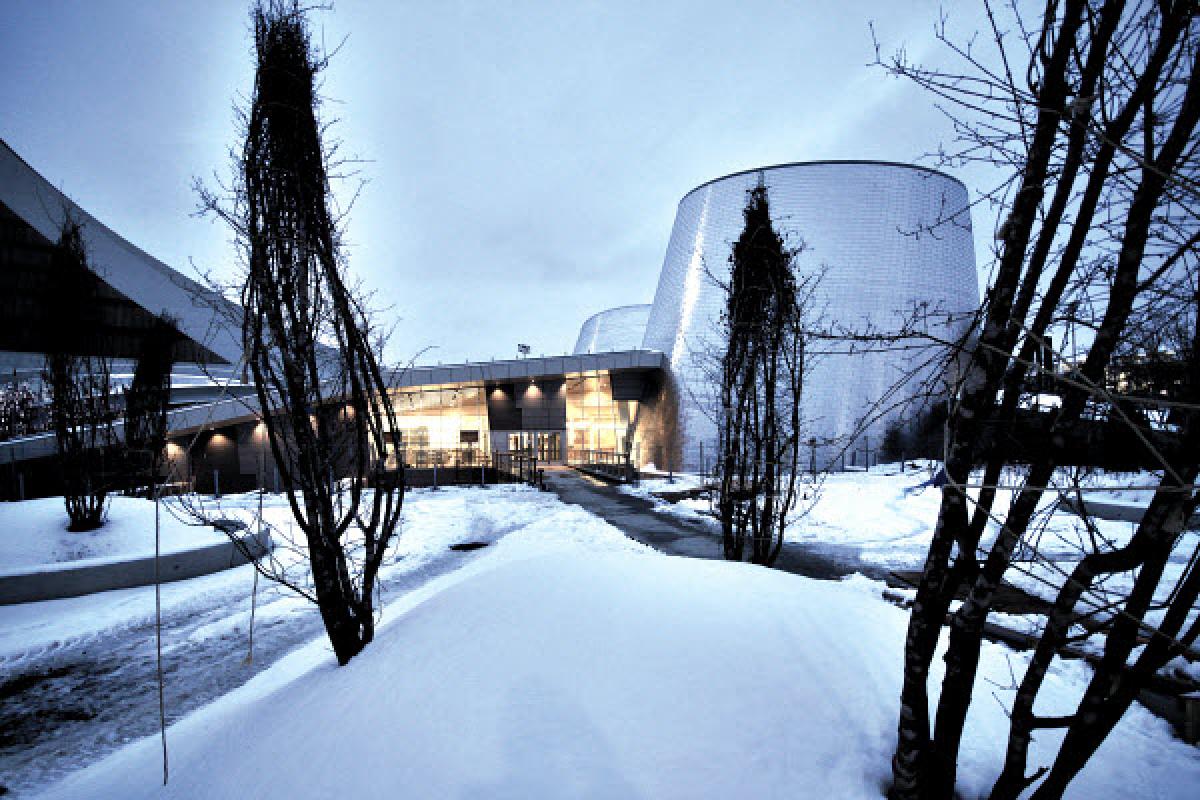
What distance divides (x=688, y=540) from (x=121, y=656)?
24.3 feet

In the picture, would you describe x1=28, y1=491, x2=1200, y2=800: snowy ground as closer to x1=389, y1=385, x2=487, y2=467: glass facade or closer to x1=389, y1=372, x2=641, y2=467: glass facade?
x1=389, y1=372, x2=641, y2=467: glass facade

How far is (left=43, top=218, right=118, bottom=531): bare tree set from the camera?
783cm

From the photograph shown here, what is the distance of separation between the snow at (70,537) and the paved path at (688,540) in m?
6.89

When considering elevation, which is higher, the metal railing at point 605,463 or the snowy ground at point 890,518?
the snowy ground at point 890,518

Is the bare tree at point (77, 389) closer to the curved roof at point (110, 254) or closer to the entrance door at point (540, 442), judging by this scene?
the curved roof at point (110, 254)

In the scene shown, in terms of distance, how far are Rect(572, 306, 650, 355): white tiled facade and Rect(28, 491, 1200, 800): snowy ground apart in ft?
137

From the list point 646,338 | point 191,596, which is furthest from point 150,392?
point 646,338

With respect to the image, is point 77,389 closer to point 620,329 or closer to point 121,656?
point 121,656

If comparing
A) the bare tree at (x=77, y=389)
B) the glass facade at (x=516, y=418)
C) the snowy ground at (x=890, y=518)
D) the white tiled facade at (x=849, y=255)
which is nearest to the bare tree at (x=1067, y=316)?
the snowy ground at (x=890, y=518)

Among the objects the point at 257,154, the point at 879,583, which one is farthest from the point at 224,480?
the point at 879,583

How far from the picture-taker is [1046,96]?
1854 millimetres

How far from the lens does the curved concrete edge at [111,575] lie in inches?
250

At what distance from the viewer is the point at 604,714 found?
7.57ft

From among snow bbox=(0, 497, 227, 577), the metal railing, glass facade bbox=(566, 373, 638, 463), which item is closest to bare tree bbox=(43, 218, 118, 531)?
snow bbox=(0, 497, 227, 577)
